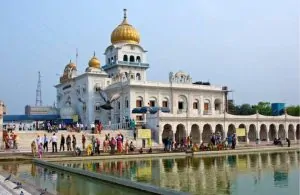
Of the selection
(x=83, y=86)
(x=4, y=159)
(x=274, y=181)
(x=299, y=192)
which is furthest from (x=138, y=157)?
(x=83, y=86)

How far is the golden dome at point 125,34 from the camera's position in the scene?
56969 mm

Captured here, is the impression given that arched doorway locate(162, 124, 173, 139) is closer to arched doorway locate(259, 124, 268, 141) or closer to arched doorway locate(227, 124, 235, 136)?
arched doorway locate(227, 124, 235, 136)

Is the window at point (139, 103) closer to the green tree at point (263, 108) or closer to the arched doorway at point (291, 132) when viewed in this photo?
the arched doorway at point (291, 132)

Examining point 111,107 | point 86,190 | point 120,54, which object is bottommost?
point 86,190

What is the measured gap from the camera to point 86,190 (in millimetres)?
12047

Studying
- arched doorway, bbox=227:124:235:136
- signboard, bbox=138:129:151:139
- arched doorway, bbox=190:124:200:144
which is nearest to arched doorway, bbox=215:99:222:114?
arched doorway, bbox=227:124:235:136

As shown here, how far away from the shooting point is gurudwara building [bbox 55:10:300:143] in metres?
44.1

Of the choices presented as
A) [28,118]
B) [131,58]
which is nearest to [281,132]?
[131,58]

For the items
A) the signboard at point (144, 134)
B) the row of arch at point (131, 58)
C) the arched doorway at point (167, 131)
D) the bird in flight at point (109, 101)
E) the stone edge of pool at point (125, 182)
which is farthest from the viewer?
the row of arch at point (131, 58)

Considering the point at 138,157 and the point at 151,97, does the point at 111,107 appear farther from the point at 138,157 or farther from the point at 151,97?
the point at 138,157

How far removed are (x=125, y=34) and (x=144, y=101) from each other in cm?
1294

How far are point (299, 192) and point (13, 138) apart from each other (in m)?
23.2

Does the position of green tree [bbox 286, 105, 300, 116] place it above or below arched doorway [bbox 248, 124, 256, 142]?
above

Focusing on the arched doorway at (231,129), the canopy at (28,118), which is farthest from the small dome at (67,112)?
the arched doorway at (231,129)
